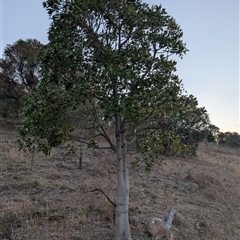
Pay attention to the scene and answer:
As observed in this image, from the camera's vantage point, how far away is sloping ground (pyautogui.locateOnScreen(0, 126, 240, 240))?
4.16m

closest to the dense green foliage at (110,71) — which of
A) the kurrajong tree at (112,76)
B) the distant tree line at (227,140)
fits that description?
the kurrajong tree at (112,76)

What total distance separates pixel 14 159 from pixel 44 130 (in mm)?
6121

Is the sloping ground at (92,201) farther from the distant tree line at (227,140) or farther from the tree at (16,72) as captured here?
the distant tree line at (227,140)

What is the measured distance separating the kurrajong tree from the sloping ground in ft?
3.36

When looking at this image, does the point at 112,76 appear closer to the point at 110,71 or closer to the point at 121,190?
the point at 110,71

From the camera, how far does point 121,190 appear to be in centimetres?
375

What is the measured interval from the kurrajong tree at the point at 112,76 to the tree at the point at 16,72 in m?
10.1

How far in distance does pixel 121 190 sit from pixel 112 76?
5.58 ft

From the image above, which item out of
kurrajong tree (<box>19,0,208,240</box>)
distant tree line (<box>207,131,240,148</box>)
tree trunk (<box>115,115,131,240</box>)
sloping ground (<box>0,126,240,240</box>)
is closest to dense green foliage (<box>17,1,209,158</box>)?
kurrajong tree (<box>19,0,208,240</box>)

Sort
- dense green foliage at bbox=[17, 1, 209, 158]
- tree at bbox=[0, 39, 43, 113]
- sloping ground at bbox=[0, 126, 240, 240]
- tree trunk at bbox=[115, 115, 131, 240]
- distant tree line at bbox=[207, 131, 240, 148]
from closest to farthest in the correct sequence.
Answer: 1. dense green foliage at bbox=[17, 1, 209, 158]
2. tree trunk at bbox=[115, 115, 131, 240]
3. sloping ground at bbox=[0, 126, 240, 240]
4. tree at bbox=[0, 39, 43, 113]
5. distant tree line at bbox=[207, 131, 240, 148]

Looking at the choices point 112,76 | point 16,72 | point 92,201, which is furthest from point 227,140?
point 112,76

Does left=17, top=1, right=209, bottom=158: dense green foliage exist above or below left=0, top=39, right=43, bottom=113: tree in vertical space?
below

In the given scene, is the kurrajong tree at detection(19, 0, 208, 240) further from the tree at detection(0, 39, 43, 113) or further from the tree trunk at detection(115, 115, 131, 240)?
the tree at detection(0, 39, 43, 113)

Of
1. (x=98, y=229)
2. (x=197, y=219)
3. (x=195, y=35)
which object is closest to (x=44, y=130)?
(x=98, y=229)
